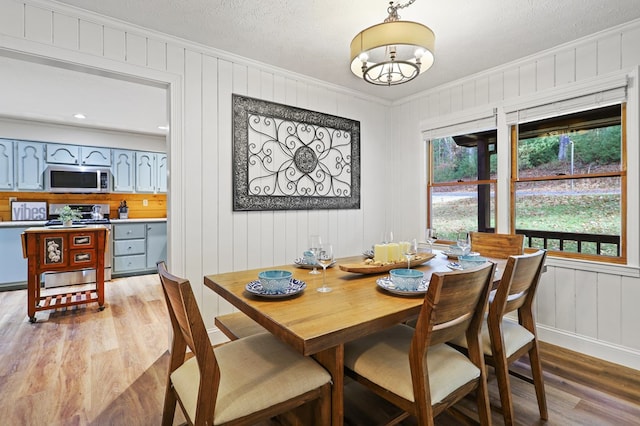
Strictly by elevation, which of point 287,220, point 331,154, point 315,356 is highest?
point 331,154

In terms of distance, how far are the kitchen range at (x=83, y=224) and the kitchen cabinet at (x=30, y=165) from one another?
0.44 metres

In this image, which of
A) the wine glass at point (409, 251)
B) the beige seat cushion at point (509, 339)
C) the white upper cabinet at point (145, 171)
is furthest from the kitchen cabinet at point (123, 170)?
the beige seat cushion at point (509, 339)

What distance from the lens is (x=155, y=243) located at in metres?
5.52

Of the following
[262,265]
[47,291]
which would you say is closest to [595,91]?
[262,265]

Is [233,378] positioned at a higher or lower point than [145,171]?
lower

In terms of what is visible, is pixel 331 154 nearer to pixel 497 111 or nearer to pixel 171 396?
pixel 497 111

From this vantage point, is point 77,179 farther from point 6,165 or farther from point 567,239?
point 567,239

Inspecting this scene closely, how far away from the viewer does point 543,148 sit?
2867mm

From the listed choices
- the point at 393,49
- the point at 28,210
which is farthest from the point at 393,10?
the point at 28,210

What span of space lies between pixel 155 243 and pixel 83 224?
1070 mm

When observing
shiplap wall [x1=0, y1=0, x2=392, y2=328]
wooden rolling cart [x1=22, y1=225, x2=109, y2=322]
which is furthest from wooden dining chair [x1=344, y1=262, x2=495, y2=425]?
wooden rolling cart [x1=22, y1=225, x2=109, y2=322]

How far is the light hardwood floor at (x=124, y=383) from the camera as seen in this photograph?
179 centimetres

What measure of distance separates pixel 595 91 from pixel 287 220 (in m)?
2.75

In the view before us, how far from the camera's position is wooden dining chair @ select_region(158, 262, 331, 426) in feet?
3.60
